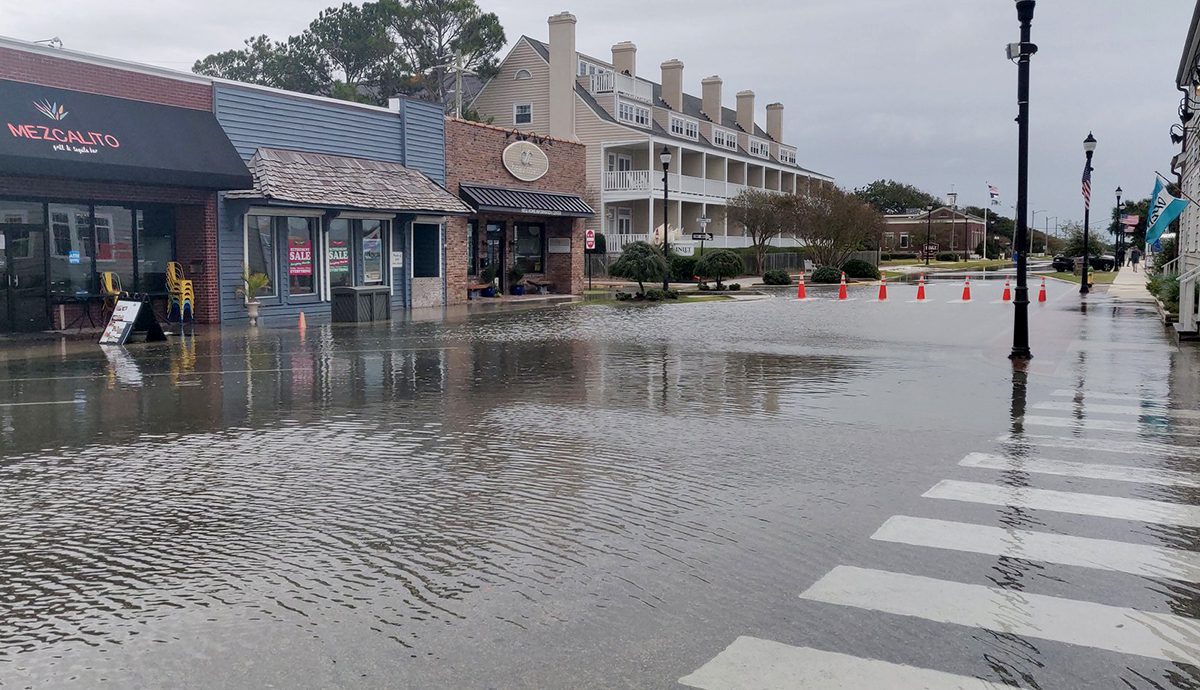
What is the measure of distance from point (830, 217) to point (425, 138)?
95.8 ft

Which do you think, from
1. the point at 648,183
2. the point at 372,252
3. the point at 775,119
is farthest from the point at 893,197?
the point at 372,252

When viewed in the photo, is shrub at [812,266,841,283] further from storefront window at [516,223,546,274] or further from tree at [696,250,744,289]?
storefront window at [516,223,546,274]

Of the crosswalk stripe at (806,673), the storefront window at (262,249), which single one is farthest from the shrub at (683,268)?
the crosswalk stripe at (806,673)

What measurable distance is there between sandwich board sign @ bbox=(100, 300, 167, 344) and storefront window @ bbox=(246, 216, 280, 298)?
5.61m

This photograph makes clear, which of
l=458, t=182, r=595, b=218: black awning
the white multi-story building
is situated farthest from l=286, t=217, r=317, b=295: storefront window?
the white multi-story building

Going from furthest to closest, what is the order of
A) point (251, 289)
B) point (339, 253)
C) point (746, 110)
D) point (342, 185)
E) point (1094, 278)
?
1. point (746, 110)
2. point (1094, 278)
3. point (339, 253)
4. point (342, 185)
5. point (251, 289)

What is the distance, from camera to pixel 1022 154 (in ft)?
52.8

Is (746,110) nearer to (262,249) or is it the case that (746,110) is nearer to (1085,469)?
(262,249)

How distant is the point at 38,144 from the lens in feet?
63.9

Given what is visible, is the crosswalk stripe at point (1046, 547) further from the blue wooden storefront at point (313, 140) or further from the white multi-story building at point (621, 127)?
the white multi-story building at point (621, 127)

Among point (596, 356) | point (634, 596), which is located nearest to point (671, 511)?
point (634, 596)

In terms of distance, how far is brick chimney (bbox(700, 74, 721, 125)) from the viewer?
70.1 m

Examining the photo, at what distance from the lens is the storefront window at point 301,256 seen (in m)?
26.5

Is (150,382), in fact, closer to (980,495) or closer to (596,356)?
(596,356)
